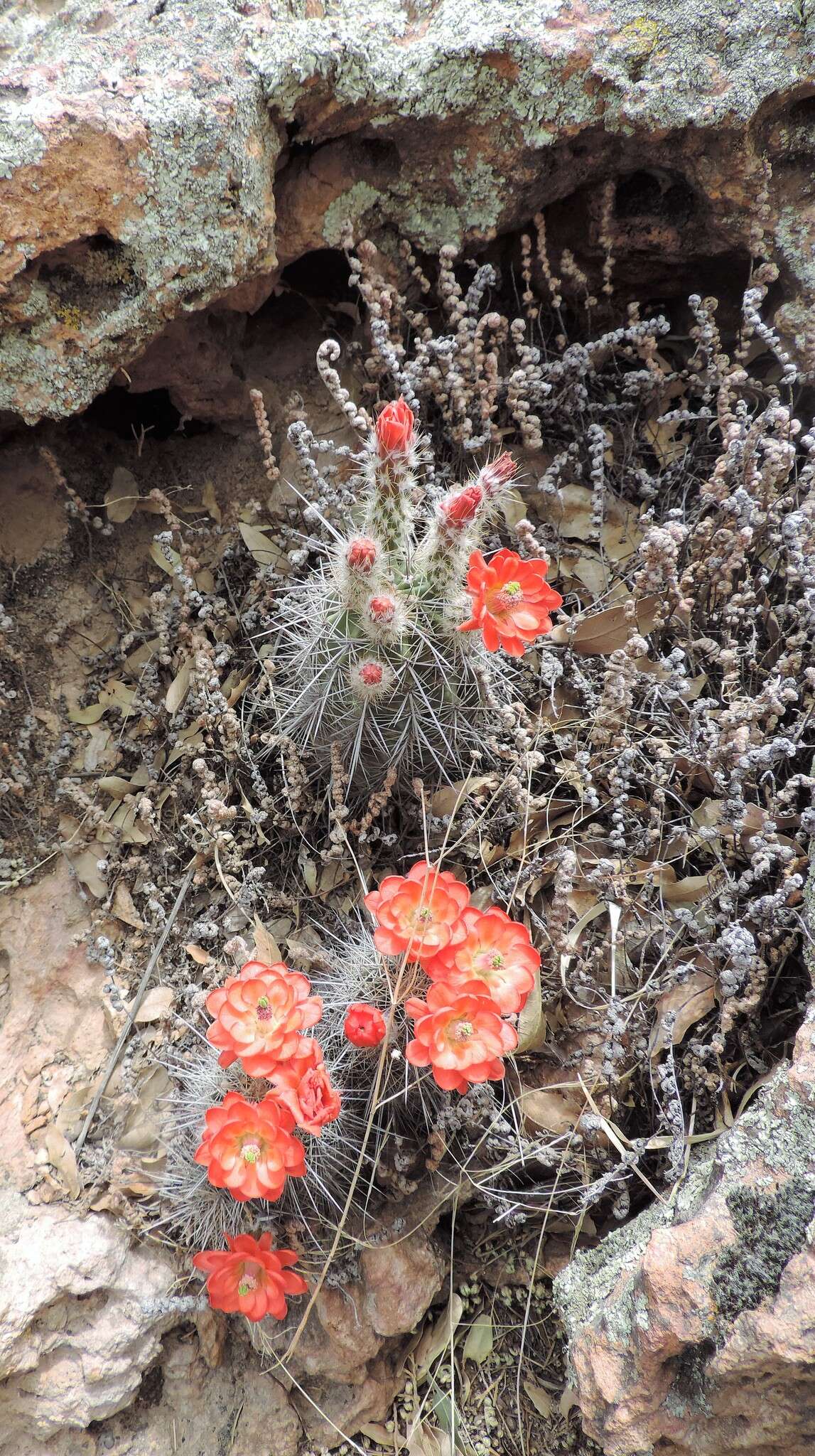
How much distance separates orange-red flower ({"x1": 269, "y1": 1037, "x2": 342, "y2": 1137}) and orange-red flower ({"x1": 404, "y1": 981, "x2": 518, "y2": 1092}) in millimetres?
202

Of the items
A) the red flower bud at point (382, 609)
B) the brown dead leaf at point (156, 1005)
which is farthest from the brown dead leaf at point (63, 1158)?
the red flower bud at point (382, 609)

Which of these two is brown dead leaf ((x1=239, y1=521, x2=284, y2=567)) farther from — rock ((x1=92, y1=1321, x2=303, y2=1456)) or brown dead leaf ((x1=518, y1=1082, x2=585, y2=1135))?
rock ((x1=92, y1=1321, x2=303, y2=1456))

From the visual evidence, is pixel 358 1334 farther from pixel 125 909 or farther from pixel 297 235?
pixel 297 235

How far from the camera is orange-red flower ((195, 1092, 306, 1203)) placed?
6.19 feet

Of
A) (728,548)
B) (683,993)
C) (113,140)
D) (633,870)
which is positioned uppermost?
(113,140)

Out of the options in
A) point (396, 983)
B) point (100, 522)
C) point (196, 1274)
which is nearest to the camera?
point (396, 983)

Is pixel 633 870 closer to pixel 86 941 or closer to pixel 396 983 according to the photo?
pixel 396 983

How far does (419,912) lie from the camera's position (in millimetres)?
2023

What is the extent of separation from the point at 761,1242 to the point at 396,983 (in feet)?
2.88

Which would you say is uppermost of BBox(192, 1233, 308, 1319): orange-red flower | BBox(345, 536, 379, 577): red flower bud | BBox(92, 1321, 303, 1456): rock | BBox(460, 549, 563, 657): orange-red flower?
BBox(345, 536, 379, 577): red flower bud

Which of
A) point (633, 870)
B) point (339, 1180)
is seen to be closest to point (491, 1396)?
point (339, 1180)

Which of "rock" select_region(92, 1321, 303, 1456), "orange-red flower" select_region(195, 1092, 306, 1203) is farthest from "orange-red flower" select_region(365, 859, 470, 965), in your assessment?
"rock" select_region(92, 1321, 303, 1456)

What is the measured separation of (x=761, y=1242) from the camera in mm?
1605

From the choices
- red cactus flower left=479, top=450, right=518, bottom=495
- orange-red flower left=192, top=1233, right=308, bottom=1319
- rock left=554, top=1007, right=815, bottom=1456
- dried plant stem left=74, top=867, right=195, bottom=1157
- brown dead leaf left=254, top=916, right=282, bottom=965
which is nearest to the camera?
rock left=554, top=1007, right=815, bottom=1456
